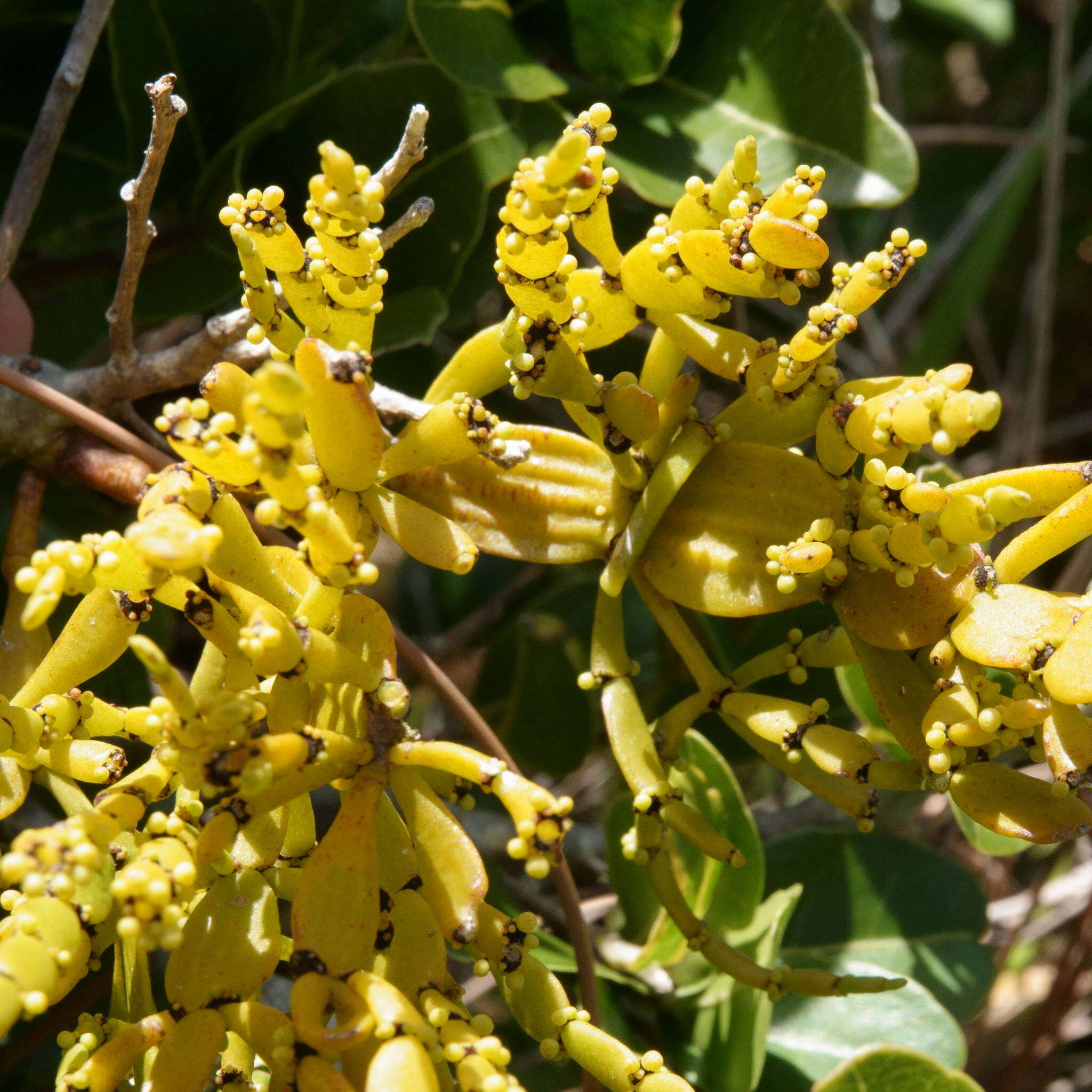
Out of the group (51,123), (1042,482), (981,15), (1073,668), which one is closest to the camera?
(1073,668)

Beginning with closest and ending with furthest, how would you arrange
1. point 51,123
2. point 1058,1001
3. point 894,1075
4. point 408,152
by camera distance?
point 408,152
point 894,1075
point 51,123
point 1058,1001

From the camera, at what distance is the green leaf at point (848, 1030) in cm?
137

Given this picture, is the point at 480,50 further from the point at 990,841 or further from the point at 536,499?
the point at 990,841

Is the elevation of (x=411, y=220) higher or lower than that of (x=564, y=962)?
higher

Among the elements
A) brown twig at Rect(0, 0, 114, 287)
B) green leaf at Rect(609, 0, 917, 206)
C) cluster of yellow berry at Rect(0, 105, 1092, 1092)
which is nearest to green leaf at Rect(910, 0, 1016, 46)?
green leaf at Rect(609, 0, 917, 206)

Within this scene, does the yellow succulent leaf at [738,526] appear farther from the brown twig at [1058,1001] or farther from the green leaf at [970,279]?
the green leaf at [970,279]

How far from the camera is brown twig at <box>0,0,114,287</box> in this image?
Answer: 1244 mm

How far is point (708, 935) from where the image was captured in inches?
42.2

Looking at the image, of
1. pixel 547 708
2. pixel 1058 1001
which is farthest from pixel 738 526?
pixel 1058 1001

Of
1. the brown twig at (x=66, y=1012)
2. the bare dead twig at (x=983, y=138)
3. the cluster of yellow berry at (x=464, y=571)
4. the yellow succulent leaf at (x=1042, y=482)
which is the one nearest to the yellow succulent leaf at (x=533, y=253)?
the cluster of yellow berry at (x=464, y=571)

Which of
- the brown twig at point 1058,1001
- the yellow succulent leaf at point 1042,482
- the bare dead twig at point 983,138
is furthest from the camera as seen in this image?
the bare dead twig at point 983,138

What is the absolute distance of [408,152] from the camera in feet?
3.41

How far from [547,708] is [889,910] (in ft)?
1.92

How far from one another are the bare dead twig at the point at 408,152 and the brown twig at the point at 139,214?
20 cm
